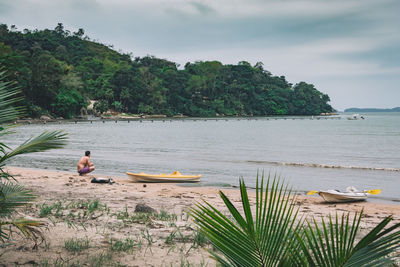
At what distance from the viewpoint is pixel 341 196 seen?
11203 millimetres

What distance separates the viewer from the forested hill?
74000mm

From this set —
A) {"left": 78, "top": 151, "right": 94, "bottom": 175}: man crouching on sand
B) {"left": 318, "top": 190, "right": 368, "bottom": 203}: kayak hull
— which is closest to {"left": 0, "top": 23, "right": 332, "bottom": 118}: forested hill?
{"left": 78, "top": 151, "right": 94, "bottom": 175}: man crouching on sand

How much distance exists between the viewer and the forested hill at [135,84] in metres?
74.0

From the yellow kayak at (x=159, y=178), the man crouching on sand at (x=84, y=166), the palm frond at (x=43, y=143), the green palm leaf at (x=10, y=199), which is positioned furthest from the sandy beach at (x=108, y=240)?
the man crouching on sand at (x=84, y=166)

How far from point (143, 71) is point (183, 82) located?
52.8 feet

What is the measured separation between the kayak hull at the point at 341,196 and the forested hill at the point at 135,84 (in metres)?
57.5

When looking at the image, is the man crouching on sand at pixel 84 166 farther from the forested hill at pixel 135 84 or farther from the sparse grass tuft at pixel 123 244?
the forested hill at pixel 135 84

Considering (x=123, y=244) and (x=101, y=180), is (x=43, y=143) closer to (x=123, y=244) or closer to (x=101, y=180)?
(x=123, y=244)

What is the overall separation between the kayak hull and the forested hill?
57470 mm

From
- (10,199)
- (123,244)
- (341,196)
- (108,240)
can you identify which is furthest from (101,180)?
(10,199)

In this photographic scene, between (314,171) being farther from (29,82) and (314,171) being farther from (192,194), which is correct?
(29,82)

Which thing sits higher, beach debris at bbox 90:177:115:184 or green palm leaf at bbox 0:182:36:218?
green palm leaf at bbox 0:182:36:218

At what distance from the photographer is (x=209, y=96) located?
128 metres

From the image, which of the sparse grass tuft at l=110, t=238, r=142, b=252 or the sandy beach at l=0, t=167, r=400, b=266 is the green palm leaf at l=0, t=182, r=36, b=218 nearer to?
the sandy beach at l=0, t=167, r=400, b=266
